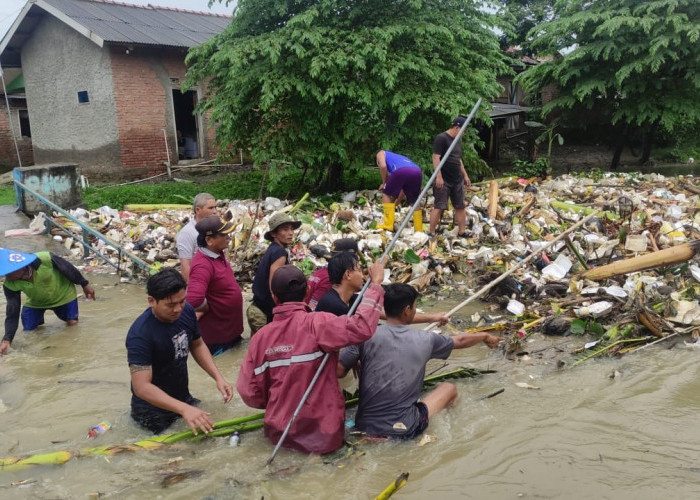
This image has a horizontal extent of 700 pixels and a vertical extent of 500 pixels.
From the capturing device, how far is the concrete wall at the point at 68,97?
1509 cm

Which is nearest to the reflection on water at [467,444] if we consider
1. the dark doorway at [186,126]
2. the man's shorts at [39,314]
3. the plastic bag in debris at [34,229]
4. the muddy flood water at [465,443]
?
the muddy flood water at [465,443]

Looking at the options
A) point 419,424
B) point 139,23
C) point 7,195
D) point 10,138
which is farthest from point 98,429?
point 10,138

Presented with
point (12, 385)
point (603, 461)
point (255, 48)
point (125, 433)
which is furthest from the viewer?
point (255, 48)

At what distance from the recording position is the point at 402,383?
344cm

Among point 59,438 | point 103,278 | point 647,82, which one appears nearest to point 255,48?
point 103,278

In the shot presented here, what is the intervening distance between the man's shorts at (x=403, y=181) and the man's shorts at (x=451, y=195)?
30 centimetres

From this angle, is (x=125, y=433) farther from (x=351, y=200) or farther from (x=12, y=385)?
(x=351, y=200)

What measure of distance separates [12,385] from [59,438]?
124cm

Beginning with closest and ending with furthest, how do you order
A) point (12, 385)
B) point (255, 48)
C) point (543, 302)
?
point (12, 385), point (543, 302), point (255, 48)

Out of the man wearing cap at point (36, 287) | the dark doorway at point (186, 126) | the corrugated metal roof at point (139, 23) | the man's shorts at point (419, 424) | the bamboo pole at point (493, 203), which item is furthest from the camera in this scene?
the dark doorway at point (186, 126)

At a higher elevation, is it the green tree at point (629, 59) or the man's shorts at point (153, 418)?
the green tree at point (629, 59)

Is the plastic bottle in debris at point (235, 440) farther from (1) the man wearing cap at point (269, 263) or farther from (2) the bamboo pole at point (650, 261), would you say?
(2) the bamboo pole at point (650, 261)

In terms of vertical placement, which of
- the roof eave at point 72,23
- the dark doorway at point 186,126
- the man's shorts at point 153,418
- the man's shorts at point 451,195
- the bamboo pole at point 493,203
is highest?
the roof eave at point 72,23

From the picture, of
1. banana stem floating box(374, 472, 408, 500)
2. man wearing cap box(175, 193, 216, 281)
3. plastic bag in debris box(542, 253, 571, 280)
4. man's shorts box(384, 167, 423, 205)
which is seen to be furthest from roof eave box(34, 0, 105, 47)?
banana stem floating box(374, 472, 408, 500)
